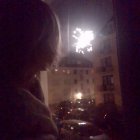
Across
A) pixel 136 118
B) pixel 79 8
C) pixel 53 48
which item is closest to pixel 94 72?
pixel 79 8

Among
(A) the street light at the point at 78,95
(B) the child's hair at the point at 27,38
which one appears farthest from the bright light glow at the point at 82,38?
(A) the street light at the point at 78,95

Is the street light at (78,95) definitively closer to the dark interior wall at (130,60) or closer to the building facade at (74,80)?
the building facade at (74,80)

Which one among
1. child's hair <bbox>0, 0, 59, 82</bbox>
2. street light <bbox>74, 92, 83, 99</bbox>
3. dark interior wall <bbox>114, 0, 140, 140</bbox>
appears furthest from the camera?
street light <bbox>74, 92, 83, 99</bbox>

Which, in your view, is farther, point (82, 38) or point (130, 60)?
point (82, 38)

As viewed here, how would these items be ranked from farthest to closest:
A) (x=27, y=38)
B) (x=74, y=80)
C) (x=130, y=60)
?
1. (x=74, y=80)
2. (x=130, y=60)
3. (x=27, y=38)

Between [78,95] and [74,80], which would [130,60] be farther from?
[74,80]

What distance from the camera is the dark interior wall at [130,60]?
1.28ft

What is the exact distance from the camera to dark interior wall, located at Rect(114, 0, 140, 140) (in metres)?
0.39

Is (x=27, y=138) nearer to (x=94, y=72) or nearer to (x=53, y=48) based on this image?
(x=53, y=48)

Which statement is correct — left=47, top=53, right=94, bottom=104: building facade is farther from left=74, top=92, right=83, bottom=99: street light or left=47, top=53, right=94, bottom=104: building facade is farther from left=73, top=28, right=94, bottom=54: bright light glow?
left=73, top=28, right=94, bottom=54: bright light glow

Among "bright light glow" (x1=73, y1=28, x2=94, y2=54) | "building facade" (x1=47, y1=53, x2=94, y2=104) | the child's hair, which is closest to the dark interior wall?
the child's hair

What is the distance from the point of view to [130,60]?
15.4 inches

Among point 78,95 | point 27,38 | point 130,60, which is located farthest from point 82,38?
point 78,95

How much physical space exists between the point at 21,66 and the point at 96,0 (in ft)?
2.66
